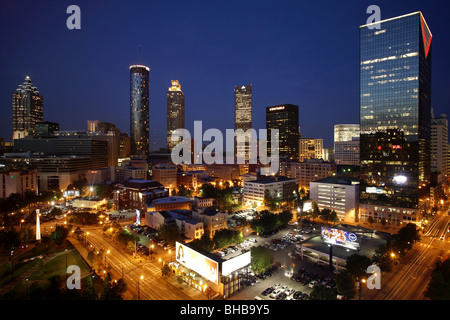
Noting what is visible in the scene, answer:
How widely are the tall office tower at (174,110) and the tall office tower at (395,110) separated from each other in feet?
477

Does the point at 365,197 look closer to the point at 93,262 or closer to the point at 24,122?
the point at 93,262

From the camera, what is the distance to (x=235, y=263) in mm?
23953

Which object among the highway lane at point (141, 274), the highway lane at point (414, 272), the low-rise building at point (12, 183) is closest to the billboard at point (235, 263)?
the highway lane at point (141, 274)

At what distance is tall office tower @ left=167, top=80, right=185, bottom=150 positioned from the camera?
185 metres

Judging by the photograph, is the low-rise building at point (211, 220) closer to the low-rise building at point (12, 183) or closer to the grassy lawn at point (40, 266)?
the grassy lawn at point (40, 266)

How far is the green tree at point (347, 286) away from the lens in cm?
2183

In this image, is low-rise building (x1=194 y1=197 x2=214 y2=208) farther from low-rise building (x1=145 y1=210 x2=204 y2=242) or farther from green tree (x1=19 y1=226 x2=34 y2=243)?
green tree (x1=19 y1=226 x2=34 y2=243)

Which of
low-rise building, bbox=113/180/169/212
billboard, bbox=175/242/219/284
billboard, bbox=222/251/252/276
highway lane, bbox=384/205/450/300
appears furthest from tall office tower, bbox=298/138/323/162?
billboard, bbox=175/242/219/284

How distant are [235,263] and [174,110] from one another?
6824 inches

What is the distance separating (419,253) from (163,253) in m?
33.9

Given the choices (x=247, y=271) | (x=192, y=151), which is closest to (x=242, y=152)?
(x=192, y=151)

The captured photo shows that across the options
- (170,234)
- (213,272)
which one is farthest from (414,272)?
(170,234)

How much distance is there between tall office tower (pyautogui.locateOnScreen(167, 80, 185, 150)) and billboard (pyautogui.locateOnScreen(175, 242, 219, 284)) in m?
161

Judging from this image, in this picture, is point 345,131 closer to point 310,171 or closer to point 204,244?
point 310,171
